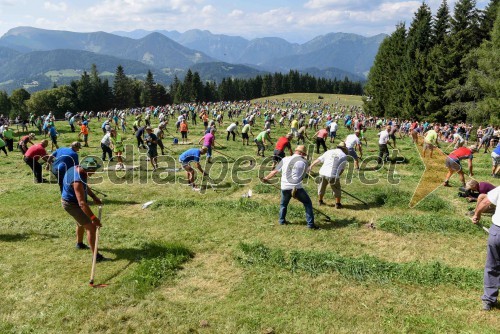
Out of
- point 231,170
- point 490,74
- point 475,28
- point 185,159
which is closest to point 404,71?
point 475,28

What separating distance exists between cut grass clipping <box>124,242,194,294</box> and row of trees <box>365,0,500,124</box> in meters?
37.3

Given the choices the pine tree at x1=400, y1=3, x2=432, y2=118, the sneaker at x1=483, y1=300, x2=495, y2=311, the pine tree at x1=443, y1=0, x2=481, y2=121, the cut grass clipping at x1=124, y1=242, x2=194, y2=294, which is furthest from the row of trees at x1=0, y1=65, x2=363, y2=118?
the sneaker at x1=483, y1=300, x2=495, y2=311

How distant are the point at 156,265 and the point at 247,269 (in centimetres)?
207

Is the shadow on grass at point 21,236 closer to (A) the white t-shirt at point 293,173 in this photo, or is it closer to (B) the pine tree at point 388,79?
(A) the white t-shirt at point 293,173

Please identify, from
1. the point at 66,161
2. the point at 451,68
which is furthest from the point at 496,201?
the point at 451,68

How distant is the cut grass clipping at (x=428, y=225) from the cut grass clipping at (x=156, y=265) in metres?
5.69

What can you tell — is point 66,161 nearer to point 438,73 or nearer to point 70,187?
point 70,187

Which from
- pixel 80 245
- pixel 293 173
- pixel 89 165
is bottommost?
pixel 80 245

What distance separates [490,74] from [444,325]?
1562 inches

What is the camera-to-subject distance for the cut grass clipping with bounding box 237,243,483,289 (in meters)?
7.21

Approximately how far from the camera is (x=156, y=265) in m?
7.86

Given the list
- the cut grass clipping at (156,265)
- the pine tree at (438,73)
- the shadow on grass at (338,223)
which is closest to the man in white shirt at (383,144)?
the shadow on grass at (338,223)

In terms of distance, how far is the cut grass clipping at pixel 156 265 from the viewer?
7.21m

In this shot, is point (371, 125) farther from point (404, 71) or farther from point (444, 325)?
point (444, 325)
